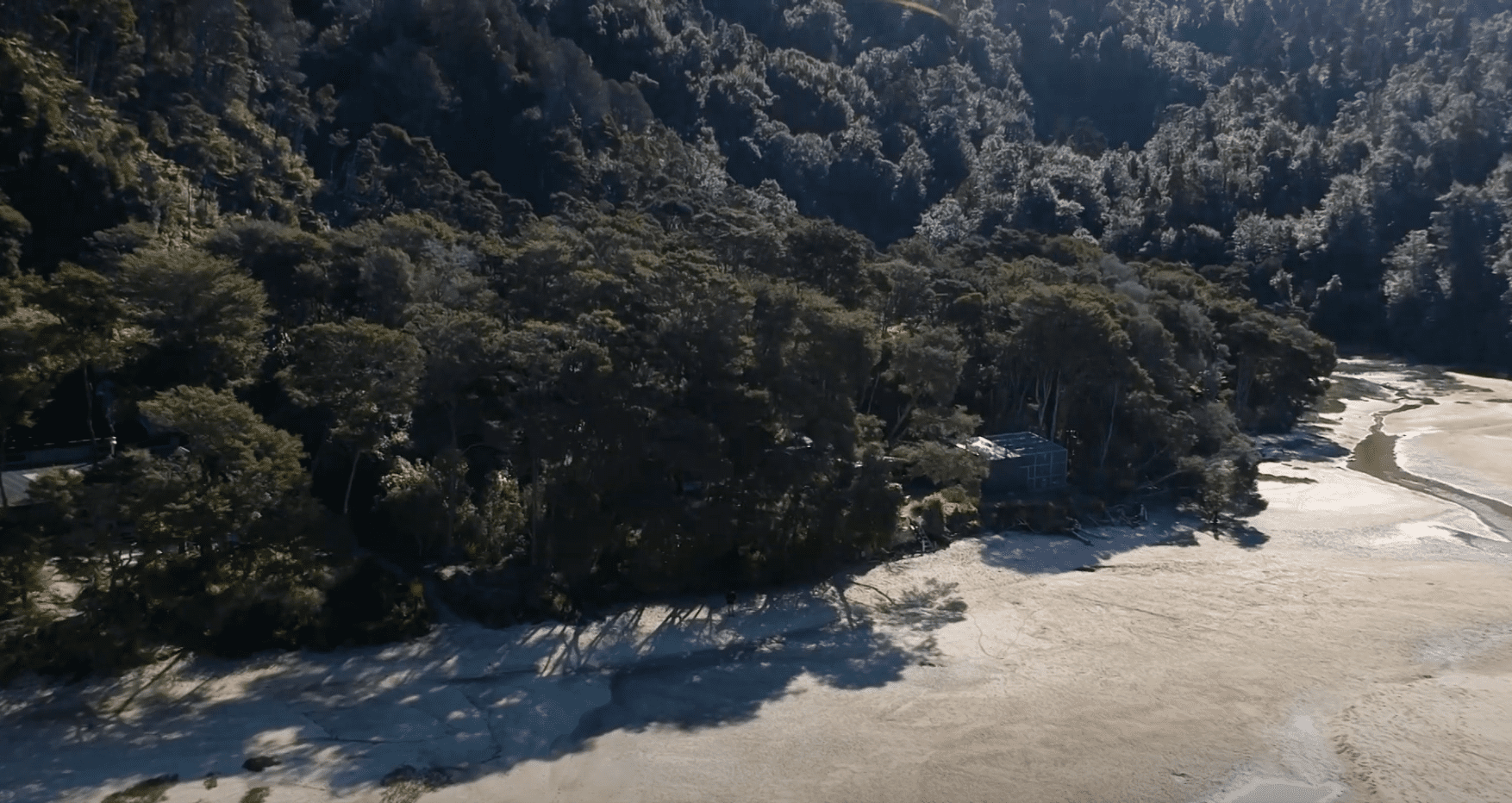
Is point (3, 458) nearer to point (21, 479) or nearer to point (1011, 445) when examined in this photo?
point (21, 479)

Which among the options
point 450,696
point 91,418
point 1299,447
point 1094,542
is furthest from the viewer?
point 1299,447

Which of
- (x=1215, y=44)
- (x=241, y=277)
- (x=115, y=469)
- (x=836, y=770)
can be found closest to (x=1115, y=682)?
(x=836, y=770)

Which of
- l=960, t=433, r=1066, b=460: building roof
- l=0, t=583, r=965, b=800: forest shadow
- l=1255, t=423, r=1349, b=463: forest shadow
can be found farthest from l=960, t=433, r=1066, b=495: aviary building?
l=1255, t=423, r=1349, b=463: forest shadow

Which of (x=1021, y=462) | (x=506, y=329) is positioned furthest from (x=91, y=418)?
(x=1021, y=462)

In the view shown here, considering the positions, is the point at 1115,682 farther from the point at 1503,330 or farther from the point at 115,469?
the point at 1503,330

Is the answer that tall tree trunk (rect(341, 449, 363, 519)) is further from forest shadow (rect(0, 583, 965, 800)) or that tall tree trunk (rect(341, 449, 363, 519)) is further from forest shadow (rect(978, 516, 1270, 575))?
forest shadow (rect(978, 516, 1270, 575))

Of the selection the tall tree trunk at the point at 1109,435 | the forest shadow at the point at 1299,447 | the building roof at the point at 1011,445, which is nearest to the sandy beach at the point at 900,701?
the building roof at the point at 1011,445

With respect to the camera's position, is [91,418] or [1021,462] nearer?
[91,418]

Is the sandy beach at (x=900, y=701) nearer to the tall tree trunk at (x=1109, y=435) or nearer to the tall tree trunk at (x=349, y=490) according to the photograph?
the tall tree trunk at (x=349, y=490)
